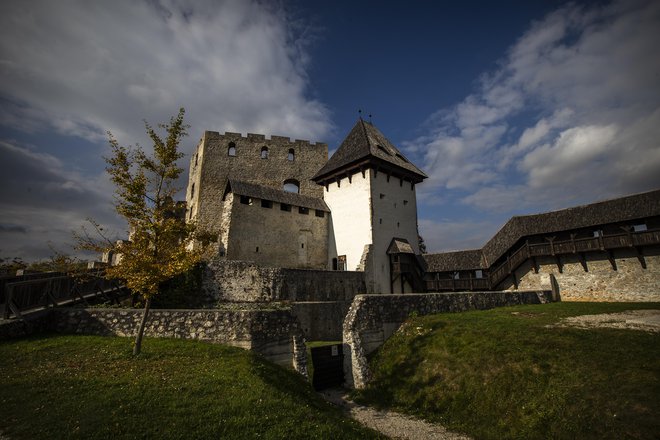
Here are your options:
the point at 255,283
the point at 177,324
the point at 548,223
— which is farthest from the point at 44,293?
the point at 548,223

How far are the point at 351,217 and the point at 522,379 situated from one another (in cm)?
1649

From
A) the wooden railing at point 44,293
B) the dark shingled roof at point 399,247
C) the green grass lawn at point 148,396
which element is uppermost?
the dark shingled roof at point 399,247

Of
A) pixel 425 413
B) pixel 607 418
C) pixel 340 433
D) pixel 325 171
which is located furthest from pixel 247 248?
pixel 607 418

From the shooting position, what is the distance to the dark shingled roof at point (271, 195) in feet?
70.8

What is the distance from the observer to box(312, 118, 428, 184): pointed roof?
24266 mm

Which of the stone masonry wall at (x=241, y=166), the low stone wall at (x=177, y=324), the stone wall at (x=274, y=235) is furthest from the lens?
the stone masonry wall at (x=241, y=166)

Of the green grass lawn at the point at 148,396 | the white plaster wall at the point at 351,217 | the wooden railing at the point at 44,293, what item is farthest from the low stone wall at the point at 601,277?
the wooden railing at the point at 44,293

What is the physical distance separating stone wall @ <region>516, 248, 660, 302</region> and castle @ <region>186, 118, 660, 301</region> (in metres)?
0.05

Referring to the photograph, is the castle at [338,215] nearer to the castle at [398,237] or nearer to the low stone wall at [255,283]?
the castle at [398,237]

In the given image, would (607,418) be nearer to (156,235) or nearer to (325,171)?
(156,235)

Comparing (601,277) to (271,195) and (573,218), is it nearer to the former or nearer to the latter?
(573,218)

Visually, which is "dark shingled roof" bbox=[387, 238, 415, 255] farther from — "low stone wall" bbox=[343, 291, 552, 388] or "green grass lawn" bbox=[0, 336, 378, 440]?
"green grass lawn" bbox=[0, 336, 378, 440]

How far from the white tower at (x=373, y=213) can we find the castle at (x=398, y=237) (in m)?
0.08

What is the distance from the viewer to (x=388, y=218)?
24.3m
